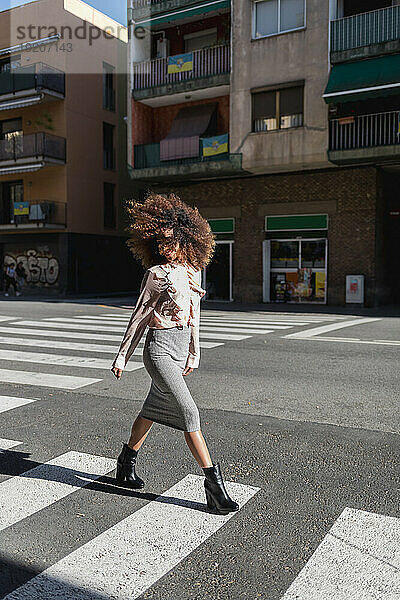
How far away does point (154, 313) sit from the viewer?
351cm

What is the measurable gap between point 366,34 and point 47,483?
19.1 m

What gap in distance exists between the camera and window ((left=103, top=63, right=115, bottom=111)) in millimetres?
32188

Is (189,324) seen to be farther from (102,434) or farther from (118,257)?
(118,257)

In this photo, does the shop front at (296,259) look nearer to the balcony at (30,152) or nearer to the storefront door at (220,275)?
the storefront door at (220,275)

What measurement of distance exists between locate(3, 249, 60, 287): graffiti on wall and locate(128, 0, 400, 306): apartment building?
8.53 meters

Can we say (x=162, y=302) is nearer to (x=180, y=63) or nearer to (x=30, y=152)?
(x=180, y=63)

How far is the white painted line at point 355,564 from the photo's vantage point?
99.3 inches

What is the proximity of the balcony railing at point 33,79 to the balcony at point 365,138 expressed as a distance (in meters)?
15.7

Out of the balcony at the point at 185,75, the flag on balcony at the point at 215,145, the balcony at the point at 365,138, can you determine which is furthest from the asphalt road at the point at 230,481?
the balcony at the point at 185,75

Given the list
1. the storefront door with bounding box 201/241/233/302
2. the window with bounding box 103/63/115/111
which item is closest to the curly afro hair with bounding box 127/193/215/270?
the storefront door with bounding box 201/241/233/302

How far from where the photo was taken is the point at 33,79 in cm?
2811

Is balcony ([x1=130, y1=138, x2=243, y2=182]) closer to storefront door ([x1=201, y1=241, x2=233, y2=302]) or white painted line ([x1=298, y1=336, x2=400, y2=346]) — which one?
storefront door ([x1=201, y1=241, x2=233, y2=302])

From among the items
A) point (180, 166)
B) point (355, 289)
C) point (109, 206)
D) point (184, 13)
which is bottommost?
point (355, 289)

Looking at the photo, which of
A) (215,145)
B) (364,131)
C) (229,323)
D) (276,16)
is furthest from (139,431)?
(276,16)
